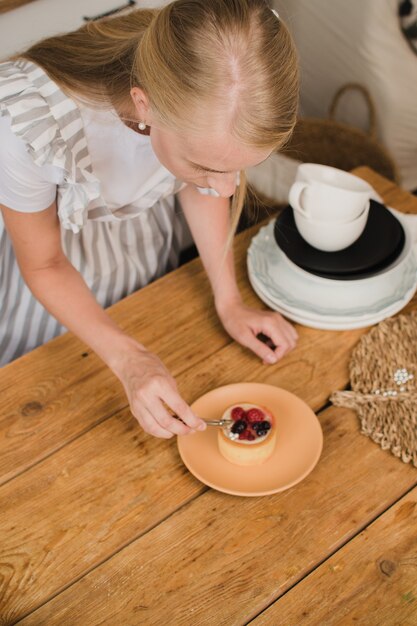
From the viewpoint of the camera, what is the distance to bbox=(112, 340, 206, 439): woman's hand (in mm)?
1049

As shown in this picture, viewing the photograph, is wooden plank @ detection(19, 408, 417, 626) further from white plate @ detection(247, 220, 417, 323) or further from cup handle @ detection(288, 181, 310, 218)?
cup handle @ detection(288, 181, 310, 218)

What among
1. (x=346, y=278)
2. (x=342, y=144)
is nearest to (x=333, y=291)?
(x=346, y=278)

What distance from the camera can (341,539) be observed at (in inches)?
38.5

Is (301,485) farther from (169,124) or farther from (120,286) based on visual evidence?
(120,286)

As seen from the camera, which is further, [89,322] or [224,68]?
[89,322]

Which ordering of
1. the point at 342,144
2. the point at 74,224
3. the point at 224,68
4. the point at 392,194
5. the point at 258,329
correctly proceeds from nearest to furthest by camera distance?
the point at 224,68, the point at 74,224, the point at 258,329, the point at 392,194, the point at 342,144

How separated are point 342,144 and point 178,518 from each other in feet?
4.79

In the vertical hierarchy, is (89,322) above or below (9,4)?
below

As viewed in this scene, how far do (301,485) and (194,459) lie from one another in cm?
16

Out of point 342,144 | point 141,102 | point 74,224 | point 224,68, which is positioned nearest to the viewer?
point 224,68

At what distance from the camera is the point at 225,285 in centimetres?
132

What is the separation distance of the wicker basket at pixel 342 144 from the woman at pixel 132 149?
89cm

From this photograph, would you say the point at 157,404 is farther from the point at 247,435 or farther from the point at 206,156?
the point at 206,156

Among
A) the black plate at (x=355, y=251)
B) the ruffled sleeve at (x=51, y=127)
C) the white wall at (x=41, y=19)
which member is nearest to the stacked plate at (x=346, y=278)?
the black plate at (x=355, y=251)
